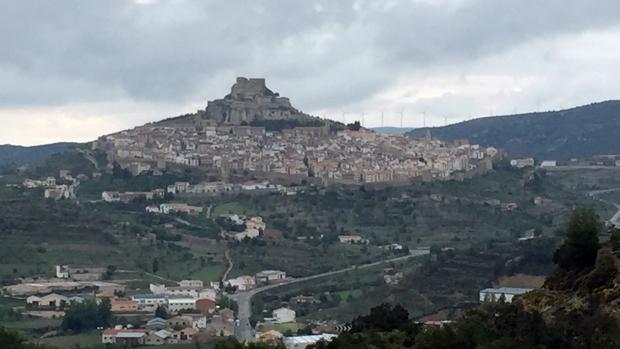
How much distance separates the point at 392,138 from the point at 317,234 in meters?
36.1

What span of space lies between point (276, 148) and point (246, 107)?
804cm

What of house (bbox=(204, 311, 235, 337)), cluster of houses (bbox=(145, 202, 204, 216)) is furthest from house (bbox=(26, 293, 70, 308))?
cluster of houses (bbox=(145, 202, 204, 216))

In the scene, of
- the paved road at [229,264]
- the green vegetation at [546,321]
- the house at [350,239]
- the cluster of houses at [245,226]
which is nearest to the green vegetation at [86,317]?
the paved road at [229,264]

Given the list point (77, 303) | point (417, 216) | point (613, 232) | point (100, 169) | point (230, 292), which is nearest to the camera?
point (613, 232)

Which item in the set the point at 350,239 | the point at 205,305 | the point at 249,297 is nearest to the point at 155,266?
the point at 249,297

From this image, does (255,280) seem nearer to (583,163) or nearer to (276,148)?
(276,148)

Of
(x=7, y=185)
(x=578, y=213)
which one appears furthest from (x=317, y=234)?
(x=578, y=213)

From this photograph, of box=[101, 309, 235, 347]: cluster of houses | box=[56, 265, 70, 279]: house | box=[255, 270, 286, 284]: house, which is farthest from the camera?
box=[255, 270, 286, 284]: house

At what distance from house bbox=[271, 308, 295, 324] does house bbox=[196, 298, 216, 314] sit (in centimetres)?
282

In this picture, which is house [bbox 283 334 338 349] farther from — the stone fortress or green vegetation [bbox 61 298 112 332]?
the stone fortress

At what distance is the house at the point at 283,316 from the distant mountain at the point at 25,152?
77.8 m

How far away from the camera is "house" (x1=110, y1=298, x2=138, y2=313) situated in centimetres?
5369

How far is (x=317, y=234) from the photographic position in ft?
237

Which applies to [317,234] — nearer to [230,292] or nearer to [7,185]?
[230,292]
